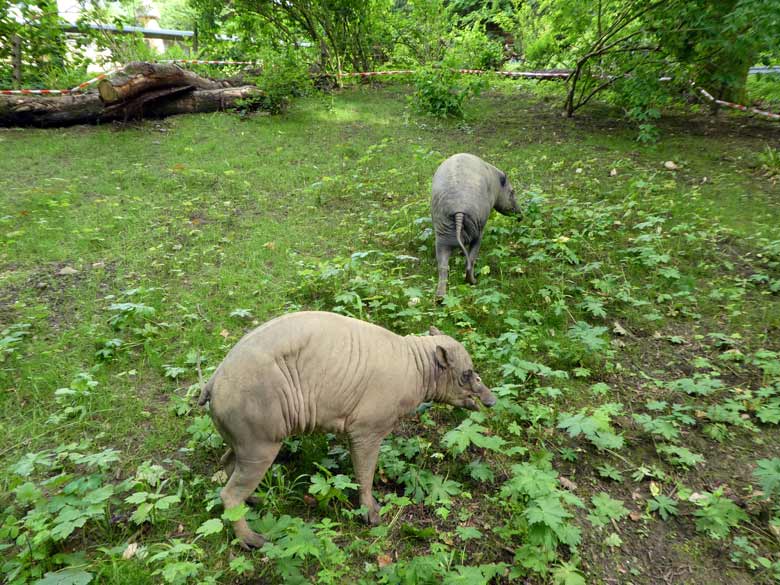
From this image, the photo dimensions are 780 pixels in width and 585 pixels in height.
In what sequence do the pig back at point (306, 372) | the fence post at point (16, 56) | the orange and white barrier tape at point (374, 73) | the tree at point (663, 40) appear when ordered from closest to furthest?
the pig back at point (306, 372), the tree at point (663, 40), the fence post at point (16, 56), the orange and white barrier tape at point (374, 73)

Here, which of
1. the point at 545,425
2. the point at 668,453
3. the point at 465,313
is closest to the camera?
the point at 668,453

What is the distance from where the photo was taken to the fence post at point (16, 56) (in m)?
10.6

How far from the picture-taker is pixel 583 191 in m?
7.72

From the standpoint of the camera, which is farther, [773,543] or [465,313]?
[465,313]

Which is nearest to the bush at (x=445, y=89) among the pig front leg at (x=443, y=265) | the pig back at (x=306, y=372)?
the pig front leg at (x=443, y=265)

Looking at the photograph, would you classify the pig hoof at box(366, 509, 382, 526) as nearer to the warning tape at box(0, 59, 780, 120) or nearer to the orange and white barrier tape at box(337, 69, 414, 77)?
the warning tape at box(0, 59, 780, 120)

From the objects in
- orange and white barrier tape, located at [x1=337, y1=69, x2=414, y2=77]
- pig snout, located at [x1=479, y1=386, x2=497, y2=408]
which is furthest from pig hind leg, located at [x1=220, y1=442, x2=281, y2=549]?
orange and white barrier tape, located at [x1=337, y1=69, x2=414, y2=77]

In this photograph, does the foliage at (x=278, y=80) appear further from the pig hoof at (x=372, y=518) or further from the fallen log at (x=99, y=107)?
the pig hoof at (x=372, y=518)

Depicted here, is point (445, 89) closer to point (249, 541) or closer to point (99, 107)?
point (99, 107)

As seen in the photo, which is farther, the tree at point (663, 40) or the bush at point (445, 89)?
the bush at point (445, 89)

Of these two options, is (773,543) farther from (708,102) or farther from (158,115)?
(158,115)

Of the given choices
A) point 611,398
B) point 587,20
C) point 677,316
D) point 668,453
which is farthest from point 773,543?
point 587,20

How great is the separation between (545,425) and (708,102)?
33.4 feet

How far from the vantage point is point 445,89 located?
11.5m
